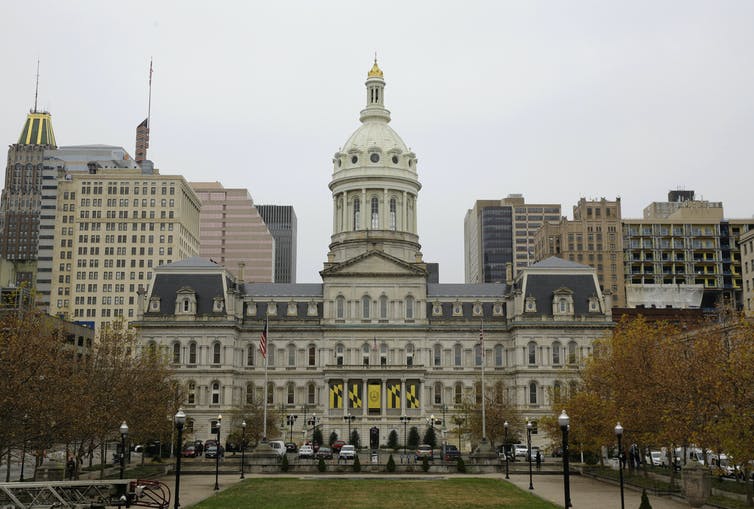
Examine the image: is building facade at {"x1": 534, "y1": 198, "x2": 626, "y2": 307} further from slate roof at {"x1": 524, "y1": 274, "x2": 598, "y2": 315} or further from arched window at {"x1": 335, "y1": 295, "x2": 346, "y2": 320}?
arched window at {"x1": 335, "y1": 295, "x2": 346, "y2": 320}

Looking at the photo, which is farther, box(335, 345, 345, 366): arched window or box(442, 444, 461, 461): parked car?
box(335, 345, 345, 366): arched window

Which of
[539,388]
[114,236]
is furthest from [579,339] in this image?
[114,236]

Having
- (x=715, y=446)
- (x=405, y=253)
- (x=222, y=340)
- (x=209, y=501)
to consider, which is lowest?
(x=209, y=501)

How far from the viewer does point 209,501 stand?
48.1 metres

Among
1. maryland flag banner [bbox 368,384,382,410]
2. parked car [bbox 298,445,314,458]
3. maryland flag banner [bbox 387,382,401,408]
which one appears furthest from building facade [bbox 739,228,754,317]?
parked car [bbox 298,445,314,458]

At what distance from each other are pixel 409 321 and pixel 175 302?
→ 27.8m

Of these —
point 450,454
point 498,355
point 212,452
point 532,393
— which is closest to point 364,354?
point 498,355

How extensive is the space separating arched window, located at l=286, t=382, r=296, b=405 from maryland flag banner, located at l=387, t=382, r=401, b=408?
11691 millimetres

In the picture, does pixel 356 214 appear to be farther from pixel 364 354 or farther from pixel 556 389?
pixel 556 389

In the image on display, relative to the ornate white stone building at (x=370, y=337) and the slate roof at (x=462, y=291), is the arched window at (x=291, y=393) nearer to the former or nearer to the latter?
the ornate white stone building at (x=370, y=337)

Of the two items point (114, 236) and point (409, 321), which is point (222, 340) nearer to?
point (409, 321)

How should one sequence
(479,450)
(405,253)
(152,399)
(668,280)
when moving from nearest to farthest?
(152,399), (479,450), (405,253), (668,280)

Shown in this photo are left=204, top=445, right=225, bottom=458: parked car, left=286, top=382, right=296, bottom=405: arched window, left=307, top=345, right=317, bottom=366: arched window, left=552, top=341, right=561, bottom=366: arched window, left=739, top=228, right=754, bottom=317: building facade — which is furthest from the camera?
left=739, top=228, right=754, bottom=317: building facade

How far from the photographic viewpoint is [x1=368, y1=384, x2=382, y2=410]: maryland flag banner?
348ft
